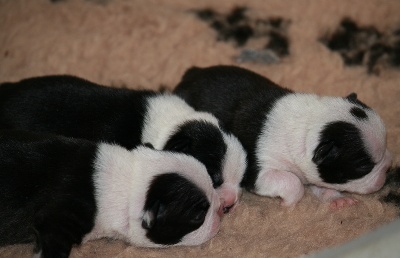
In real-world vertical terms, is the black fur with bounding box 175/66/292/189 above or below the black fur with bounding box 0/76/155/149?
above

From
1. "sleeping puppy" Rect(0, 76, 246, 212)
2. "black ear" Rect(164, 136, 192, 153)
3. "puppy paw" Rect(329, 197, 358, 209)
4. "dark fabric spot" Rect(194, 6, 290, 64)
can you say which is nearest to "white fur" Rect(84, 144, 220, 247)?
"black ear" Rect(164, 136, 192, 153)

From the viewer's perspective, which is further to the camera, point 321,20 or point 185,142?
point 321,20

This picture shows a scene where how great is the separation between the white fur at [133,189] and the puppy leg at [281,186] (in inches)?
22.5

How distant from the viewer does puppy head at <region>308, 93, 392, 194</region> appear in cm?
419

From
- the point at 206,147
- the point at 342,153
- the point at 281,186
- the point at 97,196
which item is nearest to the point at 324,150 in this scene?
the point at 342,153

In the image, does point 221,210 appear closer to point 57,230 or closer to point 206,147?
point 206,147

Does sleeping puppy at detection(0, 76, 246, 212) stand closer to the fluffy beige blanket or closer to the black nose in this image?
the black nose

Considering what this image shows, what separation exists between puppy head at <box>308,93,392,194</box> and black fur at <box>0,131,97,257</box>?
5.06ft

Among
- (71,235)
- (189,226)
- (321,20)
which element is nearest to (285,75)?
(321,20)

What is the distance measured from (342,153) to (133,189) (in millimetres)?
1415

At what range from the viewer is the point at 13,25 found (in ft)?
20.5

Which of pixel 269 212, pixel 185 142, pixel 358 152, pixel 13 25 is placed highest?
pixel 358 152

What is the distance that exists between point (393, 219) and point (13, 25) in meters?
4.12

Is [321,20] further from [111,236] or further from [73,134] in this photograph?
[111,236]
